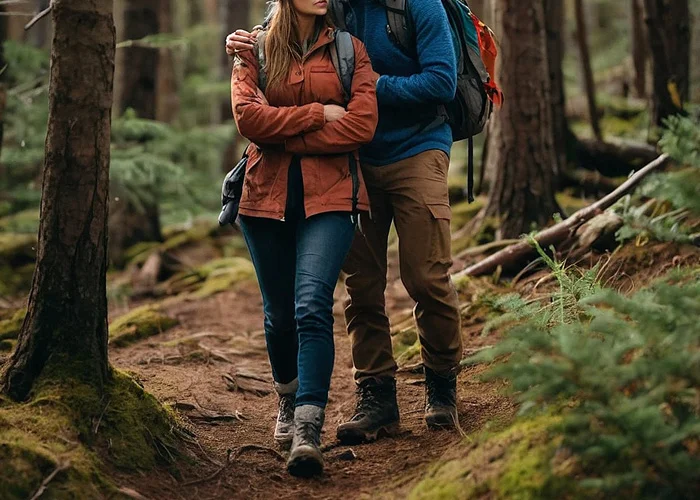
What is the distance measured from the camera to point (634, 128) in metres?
14.0

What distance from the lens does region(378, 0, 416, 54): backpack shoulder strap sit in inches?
207

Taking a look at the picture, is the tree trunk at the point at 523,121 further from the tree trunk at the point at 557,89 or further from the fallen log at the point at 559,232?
the tree trunk at the point at 557,89

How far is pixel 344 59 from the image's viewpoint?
492cm

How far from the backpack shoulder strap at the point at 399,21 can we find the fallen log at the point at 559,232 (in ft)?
10.2

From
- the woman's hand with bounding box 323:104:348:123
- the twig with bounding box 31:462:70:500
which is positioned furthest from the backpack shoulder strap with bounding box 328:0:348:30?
the twig with bounding box 31:462:70:500

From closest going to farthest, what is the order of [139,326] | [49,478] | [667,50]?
[49,478] < [139,326] < [667,50]

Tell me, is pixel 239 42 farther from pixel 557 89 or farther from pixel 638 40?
pixel 638 40

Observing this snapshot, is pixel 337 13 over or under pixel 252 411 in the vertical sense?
over

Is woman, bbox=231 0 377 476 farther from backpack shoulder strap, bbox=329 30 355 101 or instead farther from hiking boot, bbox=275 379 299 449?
hiking boot, bbox=275 379 299 449

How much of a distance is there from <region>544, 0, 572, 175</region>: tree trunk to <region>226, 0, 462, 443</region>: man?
5.61 metres

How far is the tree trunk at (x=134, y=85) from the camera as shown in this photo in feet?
44.4

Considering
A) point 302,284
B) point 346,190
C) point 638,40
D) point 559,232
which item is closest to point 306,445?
point 302,284

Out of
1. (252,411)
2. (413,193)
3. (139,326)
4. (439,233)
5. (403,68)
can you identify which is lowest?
(252,411)

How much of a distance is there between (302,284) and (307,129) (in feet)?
2.74
